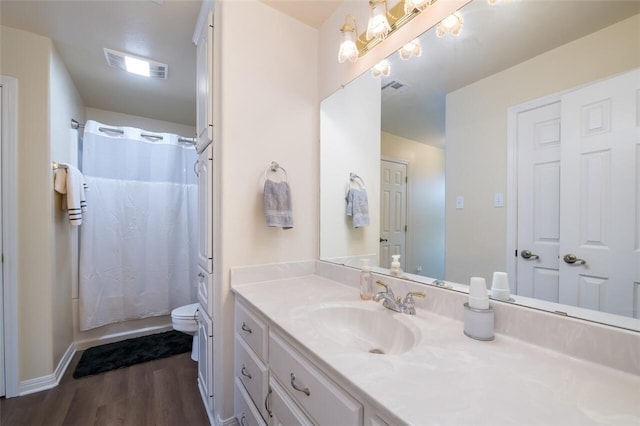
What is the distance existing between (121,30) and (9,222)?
140 centimetres

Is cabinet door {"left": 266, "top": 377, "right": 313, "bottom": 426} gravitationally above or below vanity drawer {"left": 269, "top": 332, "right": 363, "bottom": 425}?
below

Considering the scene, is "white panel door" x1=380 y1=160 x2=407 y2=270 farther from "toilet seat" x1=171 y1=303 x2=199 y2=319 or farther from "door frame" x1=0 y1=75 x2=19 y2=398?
"door frame" x1=0 y1=75 x2=19 y2=398

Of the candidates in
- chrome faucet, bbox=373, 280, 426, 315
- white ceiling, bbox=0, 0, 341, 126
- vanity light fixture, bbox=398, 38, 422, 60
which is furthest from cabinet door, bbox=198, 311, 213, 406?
white ceiling, bbox=0, 0, 341, 126

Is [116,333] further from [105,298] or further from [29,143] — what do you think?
[29,143]

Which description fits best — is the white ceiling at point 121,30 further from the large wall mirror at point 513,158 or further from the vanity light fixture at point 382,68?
the large wall mirror at point 513,158

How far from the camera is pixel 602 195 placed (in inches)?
27.8

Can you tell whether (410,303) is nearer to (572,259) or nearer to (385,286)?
(385,286)

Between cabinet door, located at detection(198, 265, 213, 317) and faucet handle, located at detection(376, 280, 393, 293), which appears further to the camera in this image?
cabinet door, located at detection(198, 265, 213, 317)

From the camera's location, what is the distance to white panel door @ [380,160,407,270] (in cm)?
133

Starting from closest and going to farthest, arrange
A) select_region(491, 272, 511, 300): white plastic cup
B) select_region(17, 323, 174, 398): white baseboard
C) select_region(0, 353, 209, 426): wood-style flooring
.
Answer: select_region(491, 272, 511, 300): white plastic cup → select_region(0, 353, 209, 426): wood-style flooring → select_region(17, 323, 174, 398): white baseboard

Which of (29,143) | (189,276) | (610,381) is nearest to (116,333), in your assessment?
(189,276)

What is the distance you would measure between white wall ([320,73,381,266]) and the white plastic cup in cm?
59

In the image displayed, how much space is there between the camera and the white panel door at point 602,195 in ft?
2.17

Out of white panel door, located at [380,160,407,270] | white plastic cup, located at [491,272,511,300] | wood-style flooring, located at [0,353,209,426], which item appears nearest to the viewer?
white plastic cup, located at [491,272,511,300]
